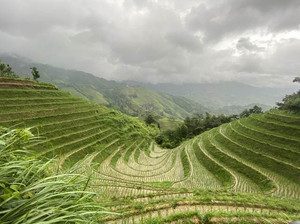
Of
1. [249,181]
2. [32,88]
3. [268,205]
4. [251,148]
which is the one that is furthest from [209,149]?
[32,88]

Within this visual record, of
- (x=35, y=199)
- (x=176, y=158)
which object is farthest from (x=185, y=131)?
(x=35, y=199)

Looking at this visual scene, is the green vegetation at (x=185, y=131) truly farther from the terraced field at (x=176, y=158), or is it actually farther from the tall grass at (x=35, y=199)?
the tall grass at (x=35, y=199)

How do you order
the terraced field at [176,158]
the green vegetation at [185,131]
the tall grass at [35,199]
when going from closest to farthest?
1. the tall grass at [35,199]
2. the terraced field at [176,158]
3. the green vegetation at [185,131]

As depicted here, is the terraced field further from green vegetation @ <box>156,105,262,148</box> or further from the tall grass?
green vegetation @ <box>156,105,262,148</box>

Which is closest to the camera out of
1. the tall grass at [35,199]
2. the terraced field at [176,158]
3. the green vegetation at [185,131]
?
the tall grass at [35,199]

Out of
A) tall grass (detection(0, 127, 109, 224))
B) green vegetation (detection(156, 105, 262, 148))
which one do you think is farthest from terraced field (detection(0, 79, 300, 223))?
green vegetation (detection(156, 105, 262, 148))

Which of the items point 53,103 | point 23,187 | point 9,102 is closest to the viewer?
point 23,187

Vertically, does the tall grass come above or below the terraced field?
above

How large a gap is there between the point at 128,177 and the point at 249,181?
Answer: 12248 millimetres

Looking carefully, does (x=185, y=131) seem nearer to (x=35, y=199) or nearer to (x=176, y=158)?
(x=176, y=158)

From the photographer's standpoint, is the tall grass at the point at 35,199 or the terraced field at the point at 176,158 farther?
the terraced field at the point at 176,158

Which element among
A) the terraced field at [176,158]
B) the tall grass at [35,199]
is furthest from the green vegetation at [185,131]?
the tall grass at [35,199]

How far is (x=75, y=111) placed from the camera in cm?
2822

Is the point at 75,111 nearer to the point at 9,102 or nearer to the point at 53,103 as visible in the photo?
the point at 53,103
